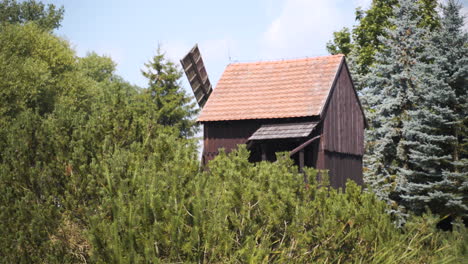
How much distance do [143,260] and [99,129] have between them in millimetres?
2022

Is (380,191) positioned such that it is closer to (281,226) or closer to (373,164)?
(373,164)

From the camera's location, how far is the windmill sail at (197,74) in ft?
104

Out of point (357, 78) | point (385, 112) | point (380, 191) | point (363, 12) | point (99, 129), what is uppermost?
point (363, 12)

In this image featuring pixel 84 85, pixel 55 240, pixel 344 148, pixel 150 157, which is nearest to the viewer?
pixel 55 240

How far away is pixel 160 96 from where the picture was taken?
43062 millimetres

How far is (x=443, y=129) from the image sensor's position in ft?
80.3

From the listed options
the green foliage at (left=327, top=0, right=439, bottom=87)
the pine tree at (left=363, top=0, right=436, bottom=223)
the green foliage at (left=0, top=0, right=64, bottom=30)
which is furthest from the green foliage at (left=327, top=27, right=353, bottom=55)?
the green foliage at (left=0, top=0, right=64, bottom=30)

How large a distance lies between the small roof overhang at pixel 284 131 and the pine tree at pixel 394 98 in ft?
19.7

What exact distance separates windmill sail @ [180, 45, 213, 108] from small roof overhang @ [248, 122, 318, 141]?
8.32 m

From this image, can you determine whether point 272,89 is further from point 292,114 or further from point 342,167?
point 342,167

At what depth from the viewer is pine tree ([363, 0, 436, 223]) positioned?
2811 centimetres

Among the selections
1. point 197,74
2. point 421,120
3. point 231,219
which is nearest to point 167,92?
point 197,74

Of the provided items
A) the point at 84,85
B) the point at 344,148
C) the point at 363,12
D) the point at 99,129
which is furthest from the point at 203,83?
the point at 99,129

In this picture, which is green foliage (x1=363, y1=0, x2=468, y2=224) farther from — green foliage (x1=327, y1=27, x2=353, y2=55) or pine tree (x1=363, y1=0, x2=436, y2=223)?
green foliage (x1=327, y1=27, x2=353, y2=55)
